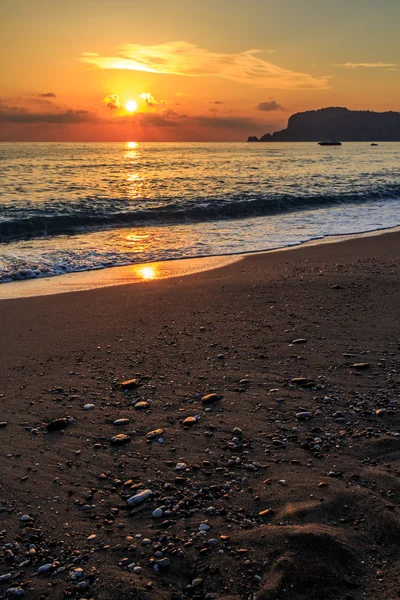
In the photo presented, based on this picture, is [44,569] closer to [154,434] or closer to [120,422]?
[154,434]

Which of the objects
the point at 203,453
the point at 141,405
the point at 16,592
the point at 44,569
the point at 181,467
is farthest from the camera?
the point at 141,405

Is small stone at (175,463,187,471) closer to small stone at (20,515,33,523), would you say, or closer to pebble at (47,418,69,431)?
small stone at (20,515,33,523)

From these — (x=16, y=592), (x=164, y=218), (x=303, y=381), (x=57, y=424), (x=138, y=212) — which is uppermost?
(x=138, y=212)

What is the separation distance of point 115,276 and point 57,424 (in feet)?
19.4

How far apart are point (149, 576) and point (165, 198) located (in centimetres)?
2089

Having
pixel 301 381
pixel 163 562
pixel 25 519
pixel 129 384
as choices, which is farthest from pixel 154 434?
pixel 301 381

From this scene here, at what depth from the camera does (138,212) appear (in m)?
19.0

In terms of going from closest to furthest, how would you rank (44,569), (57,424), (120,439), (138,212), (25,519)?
1. (44,569)
2. (25,519)
3. (120,439)
4. (57,424)
5. (138,212)

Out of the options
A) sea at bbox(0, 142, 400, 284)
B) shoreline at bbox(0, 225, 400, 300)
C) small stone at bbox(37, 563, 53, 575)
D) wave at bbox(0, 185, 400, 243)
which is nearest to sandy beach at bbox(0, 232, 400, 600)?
small stone at bbox(37, 563, 53, 575)

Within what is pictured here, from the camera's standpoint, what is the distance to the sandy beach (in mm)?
2635

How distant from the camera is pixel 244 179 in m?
31.9

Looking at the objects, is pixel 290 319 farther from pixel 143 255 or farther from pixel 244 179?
pixel 244 179

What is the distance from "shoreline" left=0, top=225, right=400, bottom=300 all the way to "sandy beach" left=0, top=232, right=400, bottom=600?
5.51ft

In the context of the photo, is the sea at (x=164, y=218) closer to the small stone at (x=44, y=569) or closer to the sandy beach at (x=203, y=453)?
the sandy beach at (x=203, y=453)
